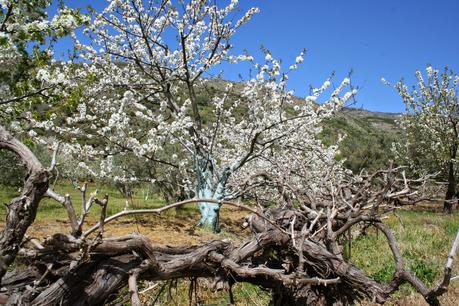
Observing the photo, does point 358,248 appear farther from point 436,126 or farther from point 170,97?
point 436,126

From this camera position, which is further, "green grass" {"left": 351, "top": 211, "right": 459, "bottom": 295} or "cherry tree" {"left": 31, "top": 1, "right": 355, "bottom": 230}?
"cherry tree" {"left": 31, "top": 1, "right": 355, "bottom": 230}

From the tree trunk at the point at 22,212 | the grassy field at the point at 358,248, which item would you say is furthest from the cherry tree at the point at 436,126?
the tree trunk at the point at 22,212

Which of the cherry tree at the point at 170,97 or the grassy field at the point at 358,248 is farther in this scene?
the cherry tree at the point at 170,97

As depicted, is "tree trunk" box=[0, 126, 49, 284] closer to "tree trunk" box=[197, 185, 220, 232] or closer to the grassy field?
the grassy field

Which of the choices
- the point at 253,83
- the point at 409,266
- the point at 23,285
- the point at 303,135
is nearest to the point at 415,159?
the point at 303,135

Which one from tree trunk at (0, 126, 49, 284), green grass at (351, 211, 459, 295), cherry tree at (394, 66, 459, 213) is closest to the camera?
tree trunk at (0, 126, 49, 284)

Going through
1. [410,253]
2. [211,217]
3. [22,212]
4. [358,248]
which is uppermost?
[211,217]

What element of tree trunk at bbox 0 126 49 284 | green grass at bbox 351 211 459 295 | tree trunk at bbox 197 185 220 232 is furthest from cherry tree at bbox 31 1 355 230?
tree trunk at bbox 0 126 49 284

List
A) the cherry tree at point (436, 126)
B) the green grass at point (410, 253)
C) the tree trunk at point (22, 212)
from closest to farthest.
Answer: the tree trunk at point (22, 212) < the green grass at point (410, 253) < the cherry tree at point (436, 126)

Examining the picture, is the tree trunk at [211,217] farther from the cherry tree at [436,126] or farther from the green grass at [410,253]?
the cherry tree at [436,126]

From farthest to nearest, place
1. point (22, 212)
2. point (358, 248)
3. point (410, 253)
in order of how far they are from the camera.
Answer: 1. point (358, 248)
2. point (410, 253)
3. point (22, 212)

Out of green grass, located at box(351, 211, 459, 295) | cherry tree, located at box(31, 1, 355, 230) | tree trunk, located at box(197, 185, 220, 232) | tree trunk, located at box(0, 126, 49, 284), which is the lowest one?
green grass, located at box(351, 211, 459, 295)

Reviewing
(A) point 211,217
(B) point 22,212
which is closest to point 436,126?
(A) point 211,217

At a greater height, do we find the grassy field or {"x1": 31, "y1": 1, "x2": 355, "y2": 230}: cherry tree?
{"x1": 31, "y1": 1, "x2": 355, "y2": 230}: cherry tree
